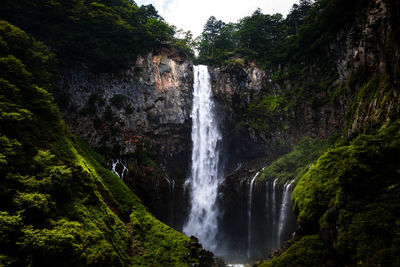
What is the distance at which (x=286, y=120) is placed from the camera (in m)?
24.1

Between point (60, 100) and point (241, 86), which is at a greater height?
point (241, 86)

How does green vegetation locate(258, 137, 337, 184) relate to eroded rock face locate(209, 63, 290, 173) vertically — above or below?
below

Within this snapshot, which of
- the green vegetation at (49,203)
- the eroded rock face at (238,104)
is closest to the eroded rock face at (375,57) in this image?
the eroded rock face at (238,104)

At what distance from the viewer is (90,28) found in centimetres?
2116

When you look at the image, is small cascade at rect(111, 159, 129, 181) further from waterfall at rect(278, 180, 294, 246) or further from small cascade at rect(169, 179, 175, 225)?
waterfall at rect(278, 180, 294, 246)

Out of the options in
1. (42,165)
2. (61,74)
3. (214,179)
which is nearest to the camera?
(42,165)

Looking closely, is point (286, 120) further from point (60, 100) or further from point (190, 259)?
point (60, 100)

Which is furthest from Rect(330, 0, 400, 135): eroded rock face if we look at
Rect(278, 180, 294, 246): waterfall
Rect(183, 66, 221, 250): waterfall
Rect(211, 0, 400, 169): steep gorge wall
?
Rect(183, 66, 221, 250): waterfall

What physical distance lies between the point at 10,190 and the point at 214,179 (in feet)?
71.1

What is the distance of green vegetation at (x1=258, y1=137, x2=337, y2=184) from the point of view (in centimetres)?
1756

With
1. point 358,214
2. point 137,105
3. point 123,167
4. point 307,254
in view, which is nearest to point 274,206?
point 307,254

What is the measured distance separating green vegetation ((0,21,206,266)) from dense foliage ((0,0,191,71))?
8.36 metres

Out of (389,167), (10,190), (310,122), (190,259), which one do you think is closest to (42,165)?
(10,190)

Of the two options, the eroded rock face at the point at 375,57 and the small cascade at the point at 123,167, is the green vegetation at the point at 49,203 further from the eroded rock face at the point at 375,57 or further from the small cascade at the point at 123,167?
the eroded rock face at the point at 375,57
